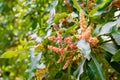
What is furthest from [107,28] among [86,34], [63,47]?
[63,47]

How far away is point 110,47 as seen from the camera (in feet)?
3.38

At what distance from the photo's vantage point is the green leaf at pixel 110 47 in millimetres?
1020

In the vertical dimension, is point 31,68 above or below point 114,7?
below

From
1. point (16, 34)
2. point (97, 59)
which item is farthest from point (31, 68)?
point (16, 34)

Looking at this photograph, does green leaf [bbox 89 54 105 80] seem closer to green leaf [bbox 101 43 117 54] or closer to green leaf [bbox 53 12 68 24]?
green leaf [bbox 101 43 117 54]

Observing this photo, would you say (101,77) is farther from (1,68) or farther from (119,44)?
(1,68)

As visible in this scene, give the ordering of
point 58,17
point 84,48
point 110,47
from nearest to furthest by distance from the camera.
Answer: point 84,48, point 110,47, point 58,17

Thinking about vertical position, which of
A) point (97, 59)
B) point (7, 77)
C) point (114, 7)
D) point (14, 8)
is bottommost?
point (7, 77)

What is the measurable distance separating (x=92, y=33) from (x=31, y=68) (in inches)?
10.9

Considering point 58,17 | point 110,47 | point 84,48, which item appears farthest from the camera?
point 58,17

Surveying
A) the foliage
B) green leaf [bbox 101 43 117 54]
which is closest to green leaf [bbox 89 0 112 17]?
the foliage

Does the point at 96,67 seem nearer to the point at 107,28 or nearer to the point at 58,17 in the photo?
the point at 107,28

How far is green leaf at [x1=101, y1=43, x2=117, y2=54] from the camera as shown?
1.02 meters

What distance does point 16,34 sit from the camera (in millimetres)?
3061
